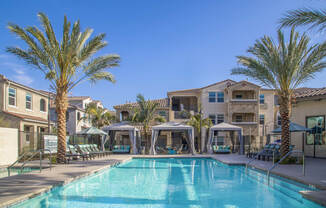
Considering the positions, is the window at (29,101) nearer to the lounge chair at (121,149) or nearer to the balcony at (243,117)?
the lounge chair at (121,149)

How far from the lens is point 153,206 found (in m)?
7.72

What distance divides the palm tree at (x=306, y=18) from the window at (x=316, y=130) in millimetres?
12347

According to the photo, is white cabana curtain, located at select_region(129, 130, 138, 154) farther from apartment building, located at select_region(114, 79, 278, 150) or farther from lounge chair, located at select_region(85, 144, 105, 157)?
apartment building, located at select_region(114, 79, 278, 150)

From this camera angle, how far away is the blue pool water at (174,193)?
7883 millimetres

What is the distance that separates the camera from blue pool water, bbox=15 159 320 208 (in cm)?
788

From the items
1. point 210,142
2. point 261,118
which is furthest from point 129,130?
point 261,118

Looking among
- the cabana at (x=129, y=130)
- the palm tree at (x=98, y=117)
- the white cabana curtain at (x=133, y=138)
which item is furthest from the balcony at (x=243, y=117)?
the palm tree at (x=98, y=117)

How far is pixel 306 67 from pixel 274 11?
6.72 meters

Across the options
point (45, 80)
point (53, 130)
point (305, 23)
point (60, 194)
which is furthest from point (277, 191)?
point (53, 130)

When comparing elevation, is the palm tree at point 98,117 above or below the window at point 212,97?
below

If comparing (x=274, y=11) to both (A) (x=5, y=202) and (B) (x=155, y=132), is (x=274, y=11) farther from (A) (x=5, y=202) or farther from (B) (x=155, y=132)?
(B) (x=155, y=132)

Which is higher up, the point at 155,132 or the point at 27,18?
the point at 27,18

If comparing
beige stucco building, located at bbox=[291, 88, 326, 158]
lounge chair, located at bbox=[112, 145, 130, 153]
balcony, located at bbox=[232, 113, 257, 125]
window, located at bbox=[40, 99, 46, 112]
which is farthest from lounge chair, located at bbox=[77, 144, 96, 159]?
balcony, located at bbox=[232, 113, 257, 125]

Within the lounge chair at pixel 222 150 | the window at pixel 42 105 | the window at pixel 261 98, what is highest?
the window at pixel 261 98
